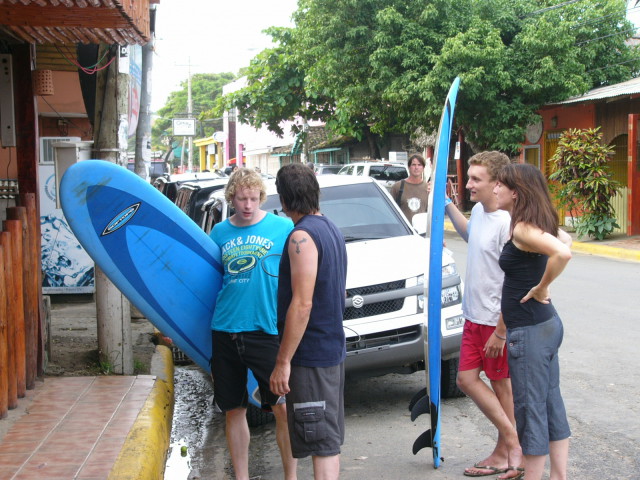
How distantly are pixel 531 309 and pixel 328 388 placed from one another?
3.58 ft

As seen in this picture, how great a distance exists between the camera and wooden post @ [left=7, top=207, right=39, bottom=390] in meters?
5.76

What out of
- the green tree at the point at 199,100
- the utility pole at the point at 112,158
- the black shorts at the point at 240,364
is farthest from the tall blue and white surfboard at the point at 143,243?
the green tree at the point at 199,100

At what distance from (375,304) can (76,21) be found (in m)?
2.99

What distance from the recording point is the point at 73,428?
16.9 feet

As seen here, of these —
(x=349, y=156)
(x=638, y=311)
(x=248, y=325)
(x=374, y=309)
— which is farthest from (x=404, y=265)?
(x=349, y=156)

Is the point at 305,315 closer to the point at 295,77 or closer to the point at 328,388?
the point at 328,388

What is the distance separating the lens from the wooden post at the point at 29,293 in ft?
18.9

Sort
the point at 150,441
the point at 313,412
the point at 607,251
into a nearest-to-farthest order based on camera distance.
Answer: the point at 313,412
the point at 150,441
the point at 607,251

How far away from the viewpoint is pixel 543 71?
69.5 feet

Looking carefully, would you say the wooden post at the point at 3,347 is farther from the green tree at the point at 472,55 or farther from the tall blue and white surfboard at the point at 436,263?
the green tree at the point at 472,55

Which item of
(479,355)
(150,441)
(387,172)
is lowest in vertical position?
(150,441)

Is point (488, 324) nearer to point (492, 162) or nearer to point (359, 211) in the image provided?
point (492, 162)

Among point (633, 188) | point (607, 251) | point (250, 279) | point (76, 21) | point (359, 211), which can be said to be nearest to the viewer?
point (250, 279)

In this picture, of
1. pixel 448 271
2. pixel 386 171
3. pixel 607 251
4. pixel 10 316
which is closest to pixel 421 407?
pixel 448 271
